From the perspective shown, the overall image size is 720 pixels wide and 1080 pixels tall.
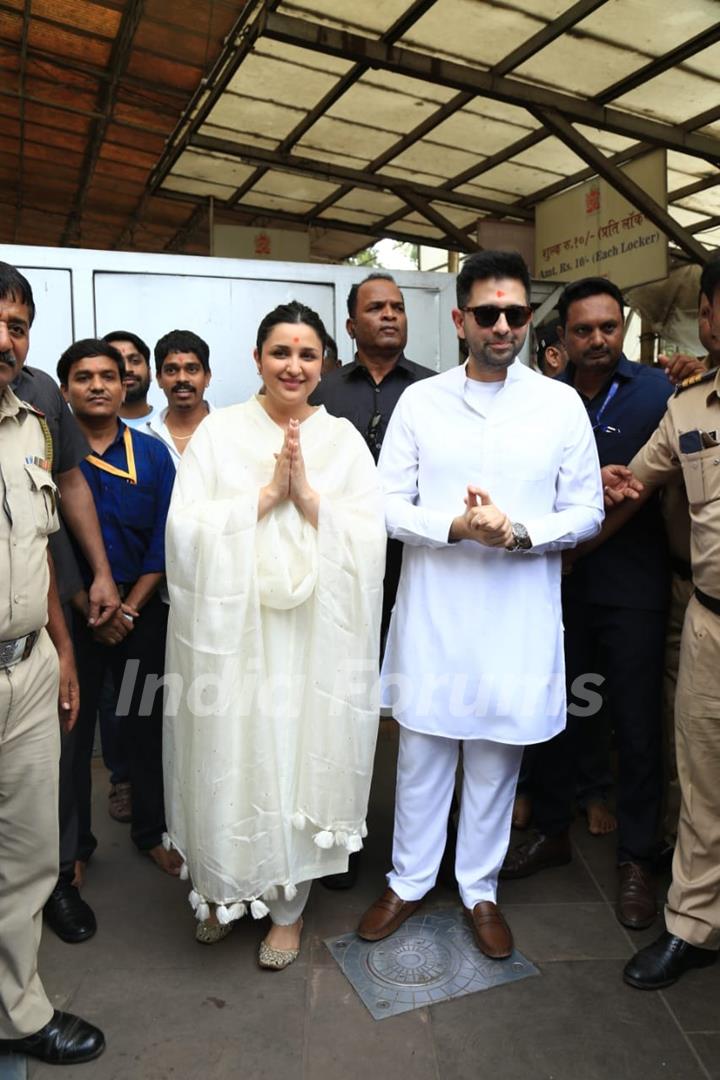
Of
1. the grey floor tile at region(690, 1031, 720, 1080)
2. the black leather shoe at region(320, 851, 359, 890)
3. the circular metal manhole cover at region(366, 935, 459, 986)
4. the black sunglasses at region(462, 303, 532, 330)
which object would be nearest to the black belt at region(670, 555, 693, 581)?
the black sunglasses at region(462, 303, 532, 330)

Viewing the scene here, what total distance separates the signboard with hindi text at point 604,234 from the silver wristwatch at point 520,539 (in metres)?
3.94

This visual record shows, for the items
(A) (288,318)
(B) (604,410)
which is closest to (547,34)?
(B) (604,410)

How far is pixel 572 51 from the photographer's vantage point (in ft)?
14.8

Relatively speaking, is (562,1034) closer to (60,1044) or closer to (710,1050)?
(710,1050)

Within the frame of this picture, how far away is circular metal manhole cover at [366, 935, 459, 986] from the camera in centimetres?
236

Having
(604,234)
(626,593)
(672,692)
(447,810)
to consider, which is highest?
(604,234)

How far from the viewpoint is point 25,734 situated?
1988 millimetres

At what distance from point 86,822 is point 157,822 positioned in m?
0.26

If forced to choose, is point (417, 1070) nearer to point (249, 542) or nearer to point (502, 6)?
point (249, 542)

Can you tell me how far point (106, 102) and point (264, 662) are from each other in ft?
19.3

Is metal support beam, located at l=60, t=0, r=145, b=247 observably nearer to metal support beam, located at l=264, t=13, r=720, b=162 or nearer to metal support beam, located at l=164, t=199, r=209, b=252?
metal support beam, located at l=164, t=199, r=209, b=252

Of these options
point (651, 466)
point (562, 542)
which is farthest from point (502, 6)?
point (562, 542)

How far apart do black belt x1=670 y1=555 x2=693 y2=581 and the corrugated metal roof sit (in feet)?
9.97

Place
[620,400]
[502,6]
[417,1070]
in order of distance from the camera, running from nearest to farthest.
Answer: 1. [417,1070]
2. [620,400]
3. [502,6]
